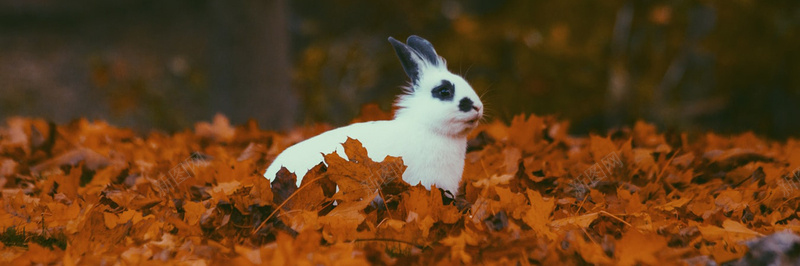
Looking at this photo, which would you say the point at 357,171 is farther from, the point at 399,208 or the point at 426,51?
the point at 426,51

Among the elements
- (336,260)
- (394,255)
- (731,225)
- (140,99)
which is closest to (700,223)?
(731,225)

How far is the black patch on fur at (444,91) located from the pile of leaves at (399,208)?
1.10 feet

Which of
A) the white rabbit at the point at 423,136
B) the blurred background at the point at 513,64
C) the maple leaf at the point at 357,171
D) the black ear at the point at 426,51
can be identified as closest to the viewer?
the maple leaf at the point at 357,171

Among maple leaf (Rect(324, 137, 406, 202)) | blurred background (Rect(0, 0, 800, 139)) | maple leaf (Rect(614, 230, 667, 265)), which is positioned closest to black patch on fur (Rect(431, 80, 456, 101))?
maple leaf (Rect(324, 137, 406, 202))

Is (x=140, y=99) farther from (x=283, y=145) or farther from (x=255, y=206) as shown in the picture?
(x=255, y=206)

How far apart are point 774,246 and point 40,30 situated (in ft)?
51.8

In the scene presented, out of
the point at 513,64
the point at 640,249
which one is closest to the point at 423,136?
the point at 640,249

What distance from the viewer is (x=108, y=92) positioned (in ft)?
34.0

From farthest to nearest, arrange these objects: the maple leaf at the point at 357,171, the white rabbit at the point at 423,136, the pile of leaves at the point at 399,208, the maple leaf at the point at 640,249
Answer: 1. the white rabbit at the point at 423,136
2. the maple leaf at the point at 357,171
3. the pile of leaves at the point at 399,208
4. the maple leaf at the point at 640,249

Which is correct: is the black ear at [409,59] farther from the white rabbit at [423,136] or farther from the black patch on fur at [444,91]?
the black patch on fur at [444,91]

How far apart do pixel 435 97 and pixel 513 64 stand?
252 inches

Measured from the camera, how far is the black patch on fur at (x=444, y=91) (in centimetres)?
249

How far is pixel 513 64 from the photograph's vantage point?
8.75 metres

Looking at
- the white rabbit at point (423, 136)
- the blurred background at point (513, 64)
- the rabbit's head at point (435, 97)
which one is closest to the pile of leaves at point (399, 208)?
the white rabbit at point (423, 136)
